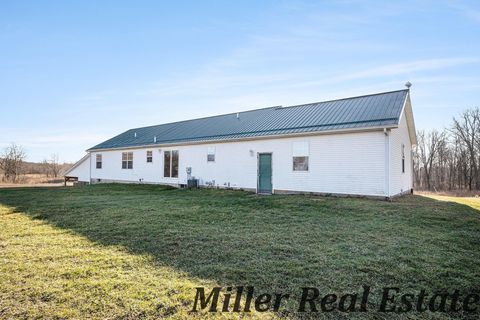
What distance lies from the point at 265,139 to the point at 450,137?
29663 millimetres

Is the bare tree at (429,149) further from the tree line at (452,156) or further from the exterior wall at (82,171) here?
the exterior wall at (82,171)

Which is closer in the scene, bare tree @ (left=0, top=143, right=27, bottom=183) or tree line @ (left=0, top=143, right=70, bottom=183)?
tree line @ (left=0, top=143, right=70, bottom=183)

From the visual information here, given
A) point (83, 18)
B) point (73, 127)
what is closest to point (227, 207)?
point (83, 18)

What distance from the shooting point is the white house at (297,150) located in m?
10.6

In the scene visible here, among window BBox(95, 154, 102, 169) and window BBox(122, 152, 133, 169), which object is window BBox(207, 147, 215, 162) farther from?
window BBox(95, 154, 102, 169)

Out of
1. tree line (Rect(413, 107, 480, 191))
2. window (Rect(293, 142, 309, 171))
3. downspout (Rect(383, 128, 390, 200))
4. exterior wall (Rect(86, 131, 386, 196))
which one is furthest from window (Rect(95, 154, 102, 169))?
tree line (Rect(413, 107, 480, 191))

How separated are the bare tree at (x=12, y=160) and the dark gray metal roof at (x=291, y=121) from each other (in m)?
18.4

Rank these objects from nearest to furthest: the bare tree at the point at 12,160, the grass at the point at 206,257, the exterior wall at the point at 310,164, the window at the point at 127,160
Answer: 1. the grass at the point at 206,257
2. the exterior wall at the point at 310,164
3. the window at the point at 127,160
4. the bare tree at the point at 12,160

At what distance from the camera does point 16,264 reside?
3.77 metres

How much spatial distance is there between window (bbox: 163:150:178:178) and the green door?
6.17 metres

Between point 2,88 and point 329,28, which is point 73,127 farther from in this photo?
point 329,28

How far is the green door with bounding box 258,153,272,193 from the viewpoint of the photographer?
1320cm

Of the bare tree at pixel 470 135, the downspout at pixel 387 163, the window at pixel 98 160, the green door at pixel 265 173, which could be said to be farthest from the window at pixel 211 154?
the bare tree at pixel 470 135

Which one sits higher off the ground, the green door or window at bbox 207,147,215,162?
window at bbox 207,147,215,162
